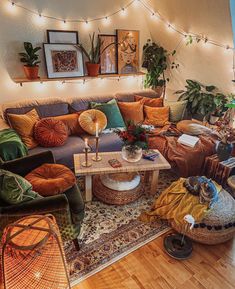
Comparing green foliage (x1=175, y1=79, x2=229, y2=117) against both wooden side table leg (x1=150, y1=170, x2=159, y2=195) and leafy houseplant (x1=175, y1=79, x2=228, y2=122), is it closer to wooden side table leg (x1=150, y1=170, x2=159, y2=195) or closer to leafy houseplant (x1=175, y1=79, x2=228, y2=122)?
leafy houseplant (x1=175, y1=79, x2=228, y2=122)

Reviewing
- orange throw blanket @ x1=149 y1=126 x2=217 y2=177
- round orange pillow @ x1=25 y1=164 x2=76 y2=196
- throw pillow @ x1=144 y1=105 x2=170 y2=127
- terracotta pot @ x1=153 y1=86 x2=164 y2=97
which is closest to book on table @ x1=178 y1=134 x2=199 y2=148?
orange throw blanket @ x1=149 y1=126 x2=217 y2=177

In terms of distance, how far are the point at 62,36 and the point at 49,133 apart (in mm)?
1579

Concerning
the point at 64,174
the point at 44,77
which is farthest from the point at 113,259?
the point at 44,77

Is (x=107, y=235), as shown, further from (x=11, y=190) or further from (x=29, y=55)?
(x=29, y=55)

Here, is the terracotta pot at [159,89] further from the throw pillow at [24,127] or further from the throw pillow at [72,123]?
the throw pillow at [24,127]

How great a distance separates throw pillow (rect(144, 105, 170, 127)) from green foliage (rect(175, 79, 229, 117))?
466 mm

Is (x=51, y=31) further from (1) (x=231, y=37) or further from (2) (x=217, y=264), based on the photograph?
(2) (x=217, y=264)

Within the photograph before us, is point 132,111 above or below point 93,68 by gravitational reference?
below

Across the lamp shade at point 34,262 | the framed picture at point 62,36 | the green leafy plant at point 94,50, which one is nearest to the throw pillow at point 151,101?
the green leafy plant at point 94,50

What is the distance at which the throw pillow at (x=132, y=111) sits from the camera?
3582 mm

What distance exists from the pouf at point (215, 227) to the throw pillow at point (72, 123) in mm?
1824

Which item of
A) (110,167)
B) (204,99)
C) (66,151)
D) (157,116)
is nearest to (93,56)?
(157,116)

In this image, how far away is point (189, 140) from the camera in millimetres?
3014

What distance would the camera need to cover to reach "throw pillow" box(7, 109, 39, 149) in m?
2.75
